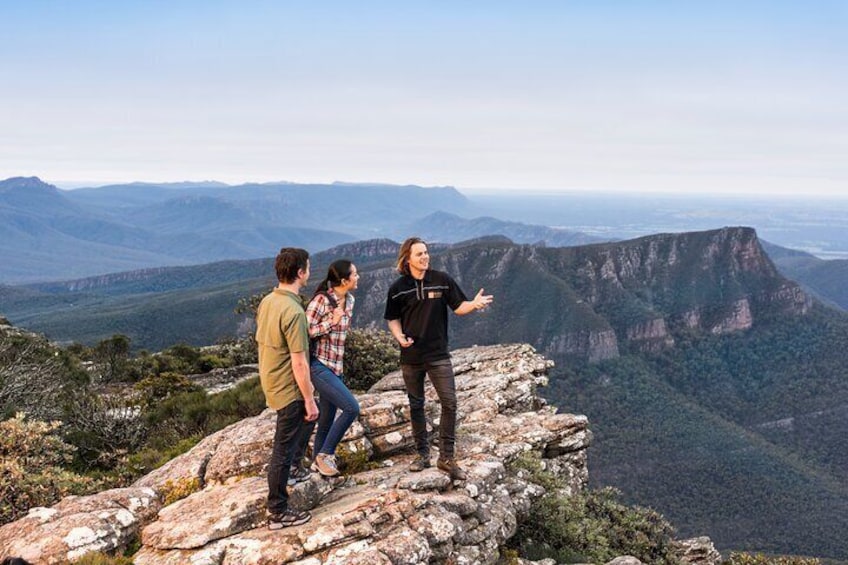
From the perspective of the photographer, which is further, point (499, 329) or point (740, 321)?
point (740, 321)

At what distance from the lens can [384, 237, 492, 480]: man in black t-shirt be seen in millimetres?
8258

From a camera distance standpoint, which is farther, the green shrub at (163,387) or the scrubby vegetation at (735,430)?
the scrubby vegetation at (735,430)

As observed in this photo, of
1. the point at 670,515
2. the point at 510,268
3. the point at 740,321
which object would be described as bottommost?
the point at 670,515

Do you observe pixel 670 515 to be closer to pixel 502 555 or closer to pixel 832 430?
pixel 832 430

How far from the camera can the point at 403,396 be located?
427 inches

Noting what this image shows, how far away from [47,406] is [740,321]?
545 feet

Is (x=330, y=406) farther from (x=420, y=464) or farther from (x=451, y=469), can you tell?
(x=451, y=469)

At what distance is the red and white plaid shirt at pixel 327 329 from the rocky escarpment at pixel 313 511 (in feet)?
5.59

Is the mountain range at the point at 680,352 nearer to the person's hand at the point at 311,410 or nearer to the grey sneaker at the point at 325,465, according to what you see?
the grey sneaker at the point at 325,465

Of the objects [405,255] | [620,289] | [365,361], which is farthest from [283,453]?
[620,289]

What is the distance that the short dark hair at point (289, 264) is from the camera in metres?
6.88

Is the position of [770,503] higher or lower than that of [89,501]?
lower

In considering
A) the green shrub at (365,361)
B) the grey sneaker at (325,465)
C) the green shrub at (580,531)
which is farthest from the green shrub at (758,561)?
the grey sneaker at (325,465)

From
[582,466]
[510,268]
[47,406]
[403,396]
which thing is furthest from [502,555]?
[510,268]
